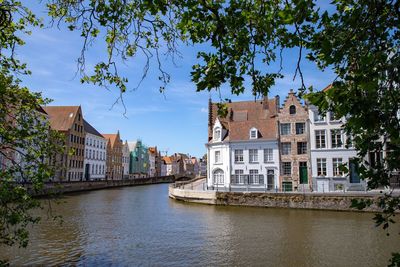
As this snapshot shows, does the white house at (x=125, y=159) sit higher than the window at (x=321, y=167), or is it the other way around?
the white house at (x=125, y=159)

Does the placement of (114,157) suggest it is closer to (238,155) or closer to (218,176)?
(218,176)

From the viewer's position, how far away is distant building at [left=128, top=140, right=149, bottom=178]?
93.9m

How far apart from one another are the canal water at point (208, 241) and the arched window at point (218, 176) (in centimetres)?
1434

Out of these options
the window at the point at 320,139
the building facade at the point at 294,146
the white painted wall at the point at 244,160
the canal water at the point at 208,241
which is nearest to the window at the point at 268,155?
the white painted wall at the point at 244,160

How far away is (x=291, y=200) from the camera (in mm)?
28547

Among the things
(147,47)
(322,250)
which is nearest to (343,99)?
(147,47)

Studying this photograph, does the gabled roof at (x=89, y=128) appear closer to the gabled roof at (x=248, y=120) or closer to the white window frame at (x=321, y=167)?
the gabled roof at (x=248, y=120)

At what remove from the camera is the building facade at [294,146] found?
33.9 meters

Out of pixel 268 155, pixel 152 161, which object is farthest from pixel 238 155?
pixel 152 161

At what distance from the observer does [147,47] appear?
5.46 meters

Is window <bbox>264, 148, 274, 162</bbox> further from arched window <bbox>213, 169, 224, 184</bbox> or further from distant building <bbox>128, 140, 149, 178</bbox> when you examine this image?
distant building <bbox>128, 140, 149, 178</bbox>

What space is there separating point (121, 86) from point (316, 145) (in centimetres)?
3038

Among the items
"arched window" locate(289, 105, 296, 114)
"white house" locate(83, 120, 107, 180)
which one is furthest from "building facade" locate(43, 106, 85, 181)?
"arched window" locate(289, 105, 296, 114)

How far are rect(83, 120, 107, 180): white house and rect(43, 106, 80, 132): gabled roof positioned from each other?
587 centimetres
